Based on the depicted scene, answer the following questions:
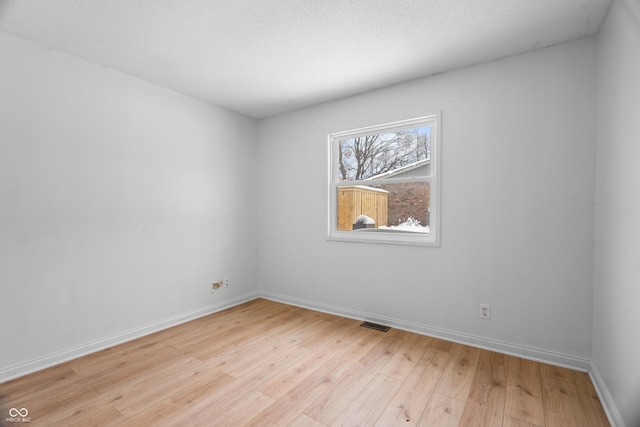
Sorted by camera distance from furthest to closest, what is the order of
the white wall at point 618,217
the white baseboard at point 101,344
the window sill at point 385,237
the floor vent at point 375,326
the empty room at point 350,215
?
1. the floor vent at point 375,326
2. the window sill at point 385,237
3. the white baseboard at point 101,344
4. the empty room at point 350,215
5. the white wall at point 618,217

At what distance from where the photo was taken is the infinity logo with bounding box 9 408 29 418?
177 centimetres

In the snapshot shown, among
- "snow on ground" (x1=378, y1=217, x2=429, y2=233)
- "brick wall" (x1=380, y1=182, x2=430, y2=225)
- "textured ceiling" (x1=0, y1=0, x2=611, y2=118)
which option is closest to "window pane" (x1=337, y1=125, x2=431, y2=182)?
"brick wall" (x1=380, y1=182, x2=430, y2=225)

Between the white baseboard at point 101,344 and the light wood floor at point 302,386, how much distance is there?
0.07m

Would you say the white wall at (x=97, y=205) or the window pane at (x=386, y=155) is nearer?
the white wall at (x=97, y=205)

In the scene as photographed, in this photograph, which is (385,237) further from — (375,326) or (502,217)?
(502,217)

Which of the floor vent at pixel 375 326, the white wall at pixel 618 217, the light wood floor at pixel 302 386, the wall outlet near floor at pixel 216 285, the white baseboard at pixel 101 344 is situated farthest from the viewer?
the wall outlet near floor at pixel 216 285

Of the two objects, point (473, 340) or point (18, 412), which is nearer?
point (18, 412)

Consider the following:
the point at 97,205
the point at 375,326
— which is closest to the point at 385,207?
the point at 375,326

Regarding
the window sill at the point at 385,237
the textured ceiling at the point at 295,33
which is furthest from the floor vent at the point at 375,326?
the textured ceiling at the point at 295,33

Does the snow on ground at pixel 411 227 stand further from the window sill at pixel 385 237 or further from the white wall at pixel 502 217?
the white wall at pixel 502 217

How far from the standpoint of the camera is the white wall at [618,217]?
1.54 m

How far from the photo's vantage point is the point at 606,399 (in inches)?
71.2

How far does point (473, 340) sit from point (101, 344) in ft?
10.9

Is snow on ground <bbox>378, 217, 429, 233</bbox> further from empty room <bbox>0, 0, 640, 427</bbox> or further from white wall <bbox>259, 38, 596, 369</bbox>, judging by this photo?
white wall <bbox>259, 38, 596, 369</bbox>
